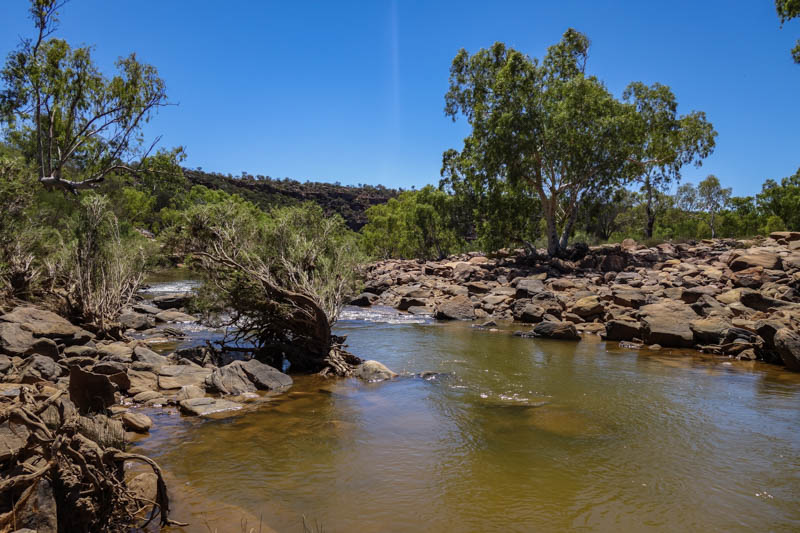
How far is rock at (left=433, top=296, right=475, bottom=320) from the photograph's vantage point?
71.8 ft

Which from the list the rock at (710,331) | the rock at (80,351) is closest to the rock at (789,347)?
the rock at (710,331)

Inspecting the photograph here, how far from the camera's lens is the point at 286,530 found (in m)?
4.93

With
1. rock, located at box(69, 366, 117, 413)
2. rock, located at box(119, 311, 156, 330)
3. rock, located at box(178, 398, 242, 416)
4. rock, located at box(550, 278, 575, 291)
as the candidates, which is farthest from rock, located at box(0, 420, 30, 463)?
rock, located at box(550, 278, 575, 291)

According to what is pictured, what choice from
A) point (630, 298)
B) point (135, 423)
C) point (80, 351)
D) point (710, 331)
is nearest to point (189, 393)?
point (135, 423)

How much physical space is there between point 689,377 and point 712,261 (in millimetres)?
16874

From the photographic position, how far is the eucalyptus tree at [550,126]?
29156mm

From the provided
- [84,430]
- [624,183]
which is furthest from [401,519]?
[624,183]

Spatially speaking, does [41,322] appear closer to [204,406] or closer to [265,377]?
[204,406]

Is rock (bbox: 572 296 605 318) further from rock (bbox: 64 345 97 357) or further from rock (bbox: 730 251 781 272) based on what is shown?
rock (bbox: 64 345 97 357)

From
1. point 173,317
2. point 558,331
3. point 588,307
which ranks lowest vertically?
point 173,317

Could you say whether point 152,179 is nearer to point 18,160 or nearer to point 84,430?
point 18,160

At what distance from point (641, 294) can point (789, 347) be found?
7.67 meters

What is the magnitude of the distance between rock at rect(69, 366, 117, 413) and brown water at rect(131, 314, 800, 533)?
107 centimetres

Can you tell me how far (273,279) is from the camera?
12.0 m
